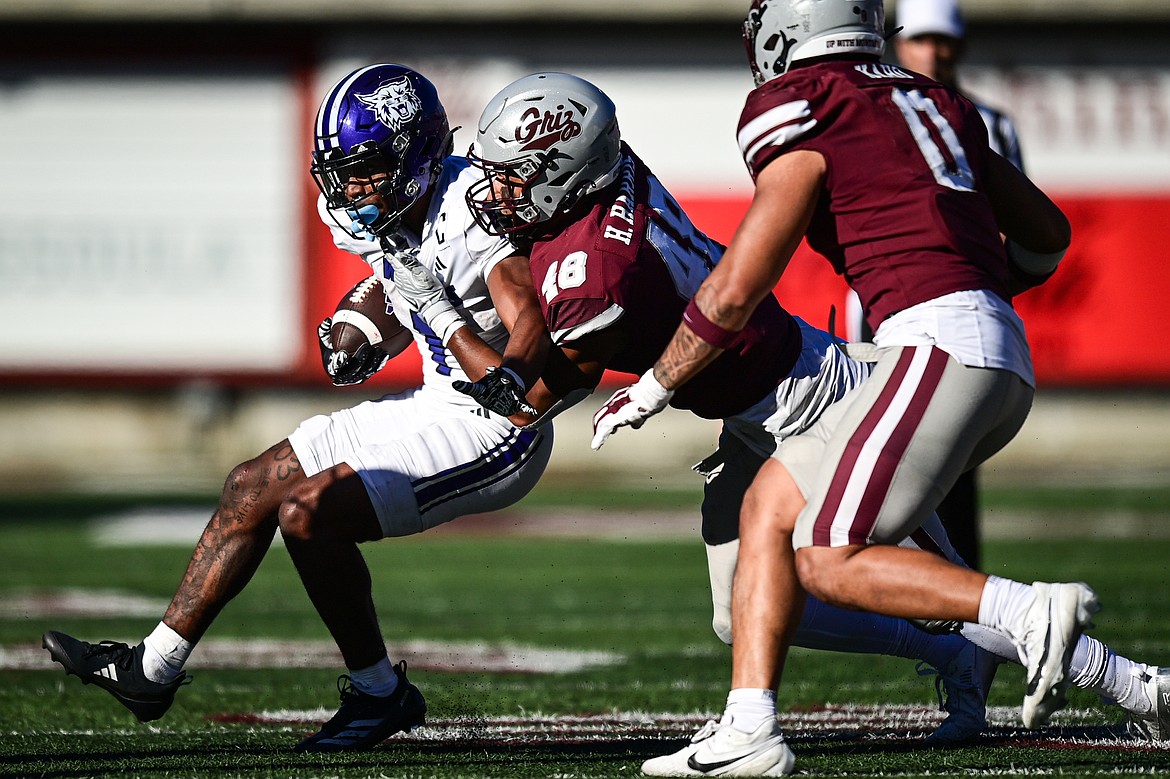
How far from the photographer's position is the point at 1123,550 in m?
9.28

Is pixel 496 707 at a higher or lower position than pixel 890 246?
lower

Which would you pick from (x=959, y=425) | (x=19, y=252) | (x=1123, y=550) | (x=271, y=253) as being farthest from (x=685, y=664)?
(x=19, y=252)

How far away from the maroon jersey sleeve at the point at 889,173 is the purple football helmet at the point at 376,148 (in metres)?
1.23

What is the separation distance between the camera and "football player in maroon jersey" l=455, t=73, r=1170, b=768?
376 centimetres

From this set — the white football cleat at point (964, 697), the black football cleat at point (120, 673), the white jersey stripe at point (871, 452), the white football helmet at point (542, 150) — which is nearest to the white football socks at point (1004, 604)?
the white jersey stripe at point (871, 452)

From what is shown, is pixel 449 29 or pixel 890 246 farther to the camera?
pixel 449 29

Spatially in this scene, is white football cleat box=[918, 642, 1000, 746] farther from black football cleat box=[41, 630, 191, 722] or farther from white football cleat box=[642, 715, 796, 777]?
black football cleat box=[41, 630, 191, 722]

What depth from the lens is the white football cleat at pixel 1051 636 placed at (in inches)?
122

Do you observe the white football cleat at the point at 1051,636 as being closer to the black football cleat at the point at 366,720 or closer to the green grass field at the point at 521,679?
the green grass field at the point at 521,679

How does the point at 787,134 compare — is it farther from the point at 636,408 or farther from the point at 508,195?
the point at 508,195

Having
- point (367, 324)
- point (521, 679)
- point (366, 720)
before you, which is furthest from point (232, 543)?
point (521, 679)

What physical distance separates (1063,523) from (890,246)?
8161 mm

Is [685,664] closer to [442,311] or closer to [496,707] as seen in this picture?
[496,707]

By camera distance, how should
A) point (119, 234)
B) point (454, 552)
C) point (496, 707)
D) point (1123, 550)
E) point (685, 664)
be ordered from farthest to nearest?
point (119, 234), point (454, 552), point (1123, 550), point (685, 664), point (496, 707)
